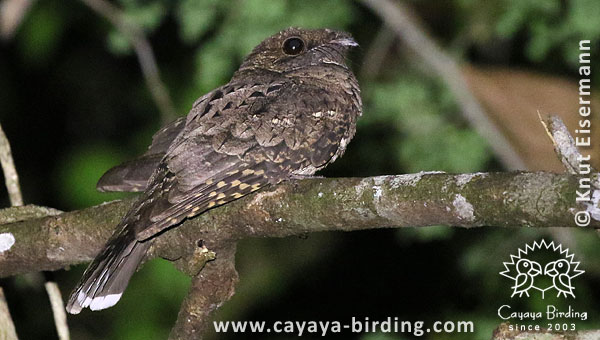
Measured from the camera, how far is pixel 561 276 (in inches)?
224

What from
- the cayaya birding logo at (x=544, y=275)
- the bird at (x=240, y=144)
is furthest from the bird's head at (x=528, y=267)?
the bird at (x=240, y=144)

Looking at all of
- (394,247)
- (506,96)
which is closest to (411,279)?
(394,247)

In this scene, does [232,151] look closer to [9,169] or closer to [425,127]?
[9,169]

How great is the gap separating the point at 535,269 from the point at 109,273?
10.6ft

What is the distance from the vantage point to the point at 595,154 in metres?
5.17

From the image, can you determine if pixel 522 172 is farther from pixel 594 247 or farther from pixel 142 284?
pixel 142 284

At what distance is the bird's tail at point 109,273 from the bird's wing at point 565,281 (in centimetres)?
320

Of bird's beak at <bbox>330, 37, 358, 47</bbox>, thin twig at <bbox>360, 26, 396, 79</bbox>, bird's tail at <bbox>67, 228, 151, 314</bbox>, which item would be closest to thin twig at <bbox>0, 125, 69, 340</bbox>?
bird's tail at <bbox>67, 228, 151, 314</bbox>

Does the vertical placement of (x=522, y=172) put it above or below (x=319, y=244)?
below

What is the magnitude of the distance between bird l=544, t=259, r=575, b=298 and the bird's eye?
2239mm

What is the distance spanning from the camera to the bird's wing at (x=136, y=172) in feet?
13.1

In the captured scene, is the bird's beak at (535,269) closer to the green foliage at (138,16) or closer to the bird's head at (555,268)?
the bird's head at (555,268)

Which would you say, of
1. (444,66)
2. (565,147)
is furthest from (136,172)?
(444,66)

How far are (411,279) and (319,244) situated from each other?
→ 90 centimetres
